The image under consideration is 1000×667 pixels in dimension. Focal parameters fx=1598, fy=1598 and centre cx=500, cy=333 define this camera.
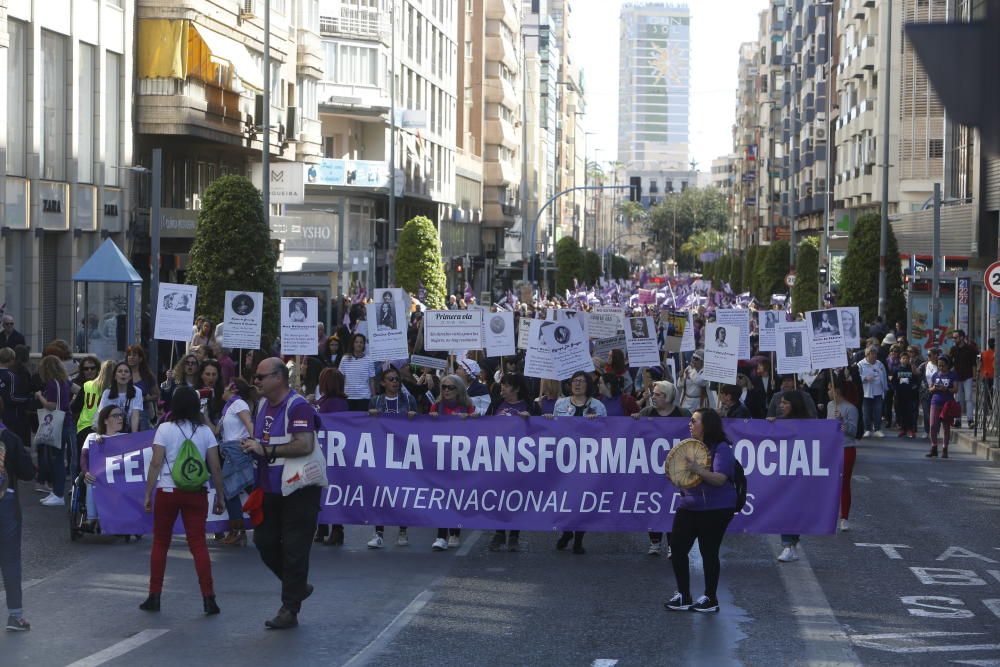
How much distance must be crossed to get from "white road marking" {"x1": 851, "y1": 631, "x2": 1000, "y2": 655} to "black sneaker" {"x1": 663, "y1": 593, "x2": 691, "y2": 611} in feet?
4.06

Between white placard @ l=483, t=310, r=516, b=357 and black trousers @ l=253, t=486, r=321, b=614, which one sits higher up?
white placard @ l=483, t=310, r=516, b=357

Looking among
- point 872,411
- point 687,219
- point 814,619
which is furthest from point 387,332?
point 687,219

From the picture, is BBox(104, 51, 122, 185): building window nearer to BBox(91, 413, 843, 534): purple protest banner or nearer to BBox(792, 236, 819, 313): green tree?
BBox(91, 413, 843, 534): purple protest banner

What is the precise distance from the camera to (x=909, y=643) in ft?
33.9

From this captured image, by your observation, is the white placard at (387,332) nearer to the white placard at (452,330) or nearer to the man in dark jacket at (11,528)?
the white placard at (452,330)

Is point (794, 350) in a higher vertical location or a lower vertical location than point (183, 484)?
higher

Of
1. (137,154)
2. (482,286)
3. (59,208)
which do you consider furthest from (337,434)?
(482,286)

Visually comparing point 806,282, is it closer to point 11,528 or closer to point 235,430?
point 235,430

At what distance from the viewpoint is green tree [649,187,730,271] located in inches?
7564

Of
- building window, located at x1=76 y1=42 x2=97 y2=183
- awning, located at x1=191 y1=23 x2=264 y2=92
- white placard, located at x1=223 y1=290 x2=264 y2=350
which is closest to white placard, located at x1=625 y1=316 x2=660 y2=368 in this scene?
white placard, located at x1=223 y1=290 x2=264 y2=350

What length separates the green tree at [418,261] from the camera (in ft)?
177

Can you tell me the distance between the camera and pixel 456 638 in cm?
1017

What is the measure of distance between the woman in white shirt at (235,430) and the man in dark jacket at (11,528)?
2435 millimetres

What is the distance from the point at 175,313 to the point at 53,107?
14.4 meters
